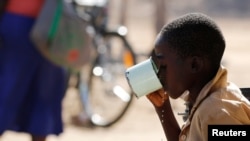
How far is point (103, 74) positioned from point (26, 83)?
2.43 m

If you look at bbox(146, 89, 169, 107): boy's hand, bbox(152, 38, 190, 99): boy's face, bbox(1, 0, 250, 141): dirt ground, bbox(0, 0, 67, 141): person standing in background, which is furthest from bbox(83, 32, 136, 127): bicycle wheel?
bbox(152, 38, 190, 99): boy's face

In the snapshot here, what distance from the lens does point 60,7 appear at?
5781mm

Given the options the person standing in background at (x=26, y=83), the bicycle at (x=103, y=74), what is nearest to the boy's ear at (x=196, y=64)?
the person standing in background at (x=26, y=83)

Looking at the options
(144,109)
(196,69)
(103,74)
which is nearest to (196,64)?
(196,69)

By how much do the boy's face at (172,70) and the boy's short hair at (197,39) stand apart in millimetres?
26

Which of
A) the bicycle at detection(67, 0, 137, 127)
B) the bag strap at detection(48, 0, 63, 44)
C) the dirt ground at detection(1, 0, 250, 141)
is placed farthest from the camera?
the bicycle at detection(67, 0, 137, 127)

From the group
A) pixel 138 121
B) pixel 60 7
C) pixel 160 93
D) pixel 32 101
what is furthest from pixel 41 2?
pixel 138 121

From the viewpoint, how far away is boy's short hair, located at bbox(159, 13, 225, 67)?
123 inches

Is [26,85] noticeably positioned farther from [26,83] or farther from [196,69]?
[196,69]

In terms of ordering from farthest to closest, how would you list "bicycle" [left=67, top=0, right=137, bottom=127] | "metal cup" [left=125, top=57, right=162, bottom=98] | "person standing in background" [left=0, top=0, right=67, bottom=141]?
"bicycle" [left=67, top=0, right=137, bottom=127] → "person standing in background" [left=0, top=0, right=67, bottom=141] → "metal cup" [left=125, top=57, right=162, bottom=98]

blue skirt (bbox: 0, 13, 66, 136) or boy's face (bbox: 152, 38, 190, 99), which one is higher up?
boy's face (bbox: 152, 38, 190, 99)

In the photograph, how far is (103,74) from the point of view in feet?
26.7

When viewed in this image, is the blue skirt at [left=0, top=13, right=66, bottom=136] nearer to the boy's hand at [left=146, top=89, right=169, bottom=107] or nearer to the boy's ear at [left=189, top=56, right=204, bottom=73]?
the boy's hand at [left=146, top=89, right=169, bottom=107]

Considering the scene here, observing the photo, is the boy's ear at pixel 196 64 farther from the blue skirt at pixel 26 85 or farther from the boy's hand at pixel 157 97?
the blue skirt at pixel 26 85
